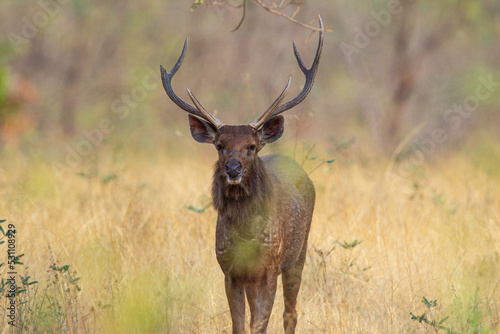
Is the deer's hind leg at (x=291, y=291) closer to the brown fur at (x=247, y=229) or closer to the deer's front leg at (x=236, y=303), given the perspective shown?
the brown fur at (x=247, y=229)

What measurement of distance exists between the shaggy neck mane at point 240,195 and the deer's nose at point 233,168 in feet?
0.50

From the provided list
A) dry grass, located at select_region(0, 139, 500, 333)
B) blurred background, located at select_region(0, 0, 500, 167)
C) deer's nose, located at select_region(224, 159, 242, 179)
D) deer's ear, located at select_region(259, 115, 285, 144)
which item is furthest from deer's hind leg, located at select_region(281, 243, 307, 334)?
blurred background, located at select_region(0, 0, 500, 167)

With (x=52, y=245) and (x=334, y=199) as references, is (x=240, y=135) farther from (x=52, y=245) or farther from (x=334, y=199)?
(x=334, y=199)

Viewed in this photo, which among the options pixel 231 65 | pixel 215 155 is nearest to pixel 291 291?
pixel 215 155

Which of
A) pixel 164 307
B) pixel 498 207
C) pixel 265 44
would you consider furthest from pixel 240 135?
pixel 265 44

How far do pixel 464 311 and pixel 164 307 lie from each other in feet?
7.20

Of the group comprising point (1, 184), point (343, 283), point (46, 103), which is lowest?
point (343, 283)

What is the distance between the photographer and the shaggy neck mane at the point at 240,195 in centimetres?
525

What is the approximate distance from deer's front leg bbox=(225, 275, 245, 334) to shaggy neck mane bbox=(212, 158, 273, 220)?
486mm

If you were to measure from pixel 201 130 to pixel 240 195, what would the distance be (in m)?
0.70

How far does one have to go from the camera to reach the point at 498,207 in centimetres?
853

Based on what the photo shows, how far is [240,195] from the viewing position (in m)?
5.26

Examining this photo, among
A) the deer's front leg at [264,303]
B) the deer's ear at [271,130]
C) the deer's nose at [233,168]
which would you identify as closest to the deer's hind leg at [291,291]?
the deer's front leg at [264,303]

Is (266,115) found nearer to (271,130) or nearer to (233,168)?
(271,130)
